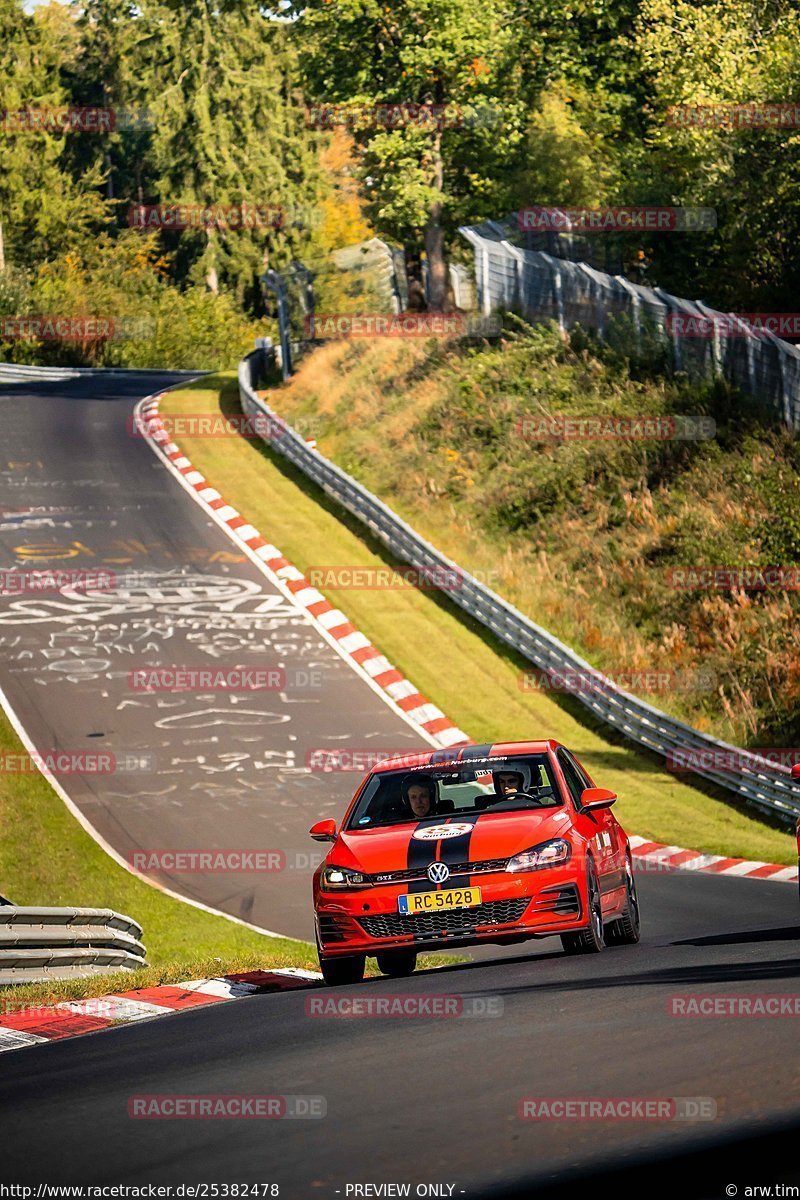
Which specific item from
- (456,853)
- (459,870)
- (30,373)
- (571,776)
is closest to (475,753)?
(571,776)

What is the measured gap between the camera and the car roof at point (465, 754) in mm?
11859

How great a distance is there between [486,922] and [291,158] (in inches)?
3402

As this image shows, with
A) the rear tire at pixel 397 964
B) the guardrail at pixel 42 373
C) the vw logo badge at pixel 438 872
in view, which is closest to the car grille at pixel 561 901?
the vw logo badge at pixel 438 872

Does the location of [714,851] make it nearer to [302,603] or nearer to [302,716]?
[302,716]

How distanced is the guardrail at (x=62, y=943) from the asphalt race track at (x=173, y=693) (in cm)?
317

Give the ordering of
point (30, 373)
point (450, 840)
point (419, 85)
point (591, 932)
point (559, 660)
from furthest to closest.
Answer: point (30, 373) → point (419, 85) → point (559, 660) → point (591, 932) → point (450, 840)

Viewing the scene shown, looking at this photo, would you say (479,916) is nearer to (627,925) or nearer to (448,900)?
(448,900)

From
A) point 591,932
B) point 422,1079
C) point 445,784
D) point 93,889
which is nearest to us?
point 422,1079

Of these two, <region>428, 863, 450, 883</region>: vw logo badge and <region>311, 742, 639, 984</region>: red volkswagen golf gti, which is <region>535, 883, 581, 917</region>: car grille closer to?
<region>311, 742, 639, 984</region>: red volkswagen golf gti

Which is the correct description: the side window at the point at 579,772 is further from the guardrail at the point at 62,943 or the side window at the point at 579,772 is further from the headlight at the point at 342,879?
the guardrail at the point at 62,943

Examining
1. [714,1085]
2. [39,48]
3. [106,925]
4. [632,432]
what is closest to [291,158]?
[39,48]

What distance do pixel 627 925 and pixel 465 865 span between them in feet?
7.07

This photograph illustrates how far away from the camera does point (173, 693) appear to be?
25.4 m

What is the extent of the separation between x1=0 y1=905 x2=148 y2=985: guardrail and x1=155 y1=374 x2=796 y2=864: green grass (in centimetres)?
915
